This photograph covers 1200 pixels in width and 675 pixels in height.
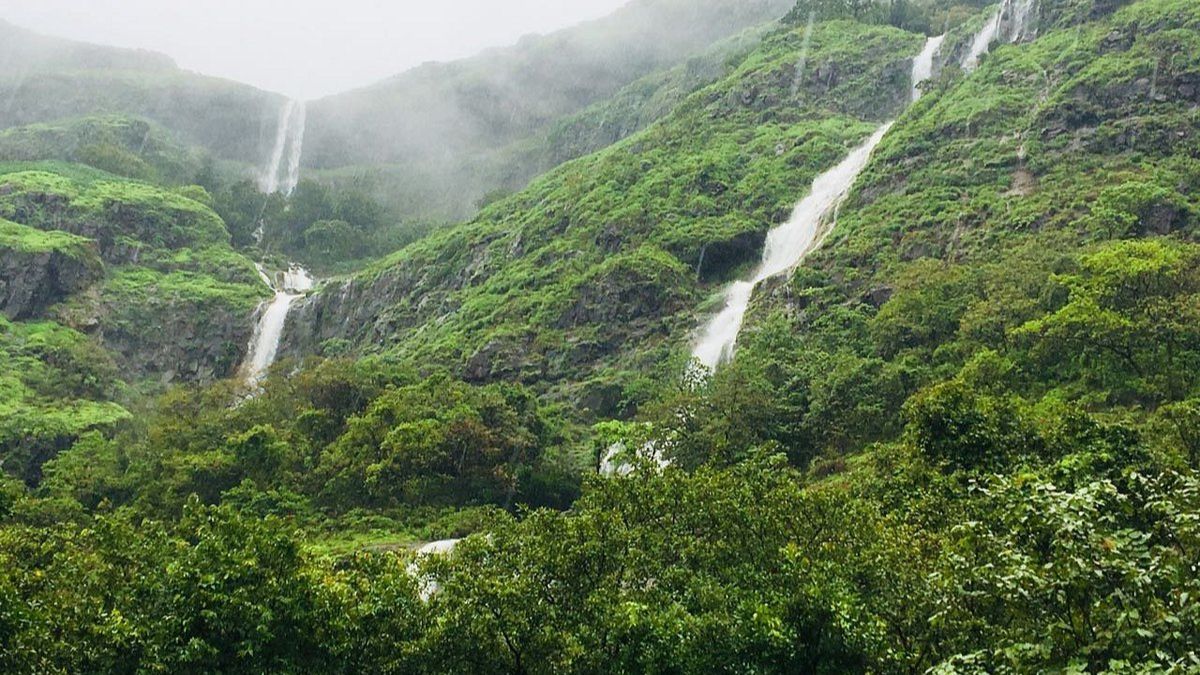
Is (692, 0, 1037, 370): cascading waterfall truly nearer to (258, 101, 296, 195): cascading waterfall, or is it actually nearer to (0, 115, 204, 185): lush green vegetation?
(0, 115, 204, 185): lush green vegetation

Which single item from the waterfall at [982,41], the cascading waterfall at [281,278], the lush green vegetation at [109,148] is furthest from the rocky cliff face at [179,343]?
the waterfall at [982,41]

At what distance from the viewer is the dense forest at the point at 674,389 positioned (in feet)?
47.1

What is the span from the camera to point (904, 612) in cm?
1408

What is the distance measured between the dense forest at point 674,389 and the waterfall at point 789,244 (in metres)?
0.84

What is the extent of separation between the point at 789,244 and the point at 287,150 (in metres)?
110

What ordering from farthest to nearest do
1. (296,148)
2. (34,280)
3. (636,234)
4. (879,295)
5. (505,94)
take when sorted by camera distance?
(505,94) < (296,148) < (34,280) < (636,234) < (879,295)

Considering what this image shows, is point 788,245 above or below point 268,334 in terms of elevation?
above

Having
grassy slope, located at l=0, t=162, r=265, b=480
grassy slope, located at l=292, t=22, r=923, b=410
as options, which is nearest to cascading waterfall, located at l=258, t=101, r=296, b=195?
grassy slope, located at l=0, t=162, r=265, b=480

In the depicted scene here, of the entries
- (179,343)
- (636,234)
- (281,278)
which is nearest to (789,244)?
(636,234)

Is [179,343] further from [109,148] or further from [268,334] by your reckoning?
[109,148]

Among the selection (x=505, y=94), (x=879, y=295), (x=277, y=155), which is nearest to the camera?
(x=879, y=295)

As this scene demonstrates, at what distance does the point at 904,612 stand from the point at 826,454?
74.2 feet

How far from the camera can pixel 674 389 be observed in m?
43.4

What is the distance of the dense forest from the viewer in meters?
14.3
